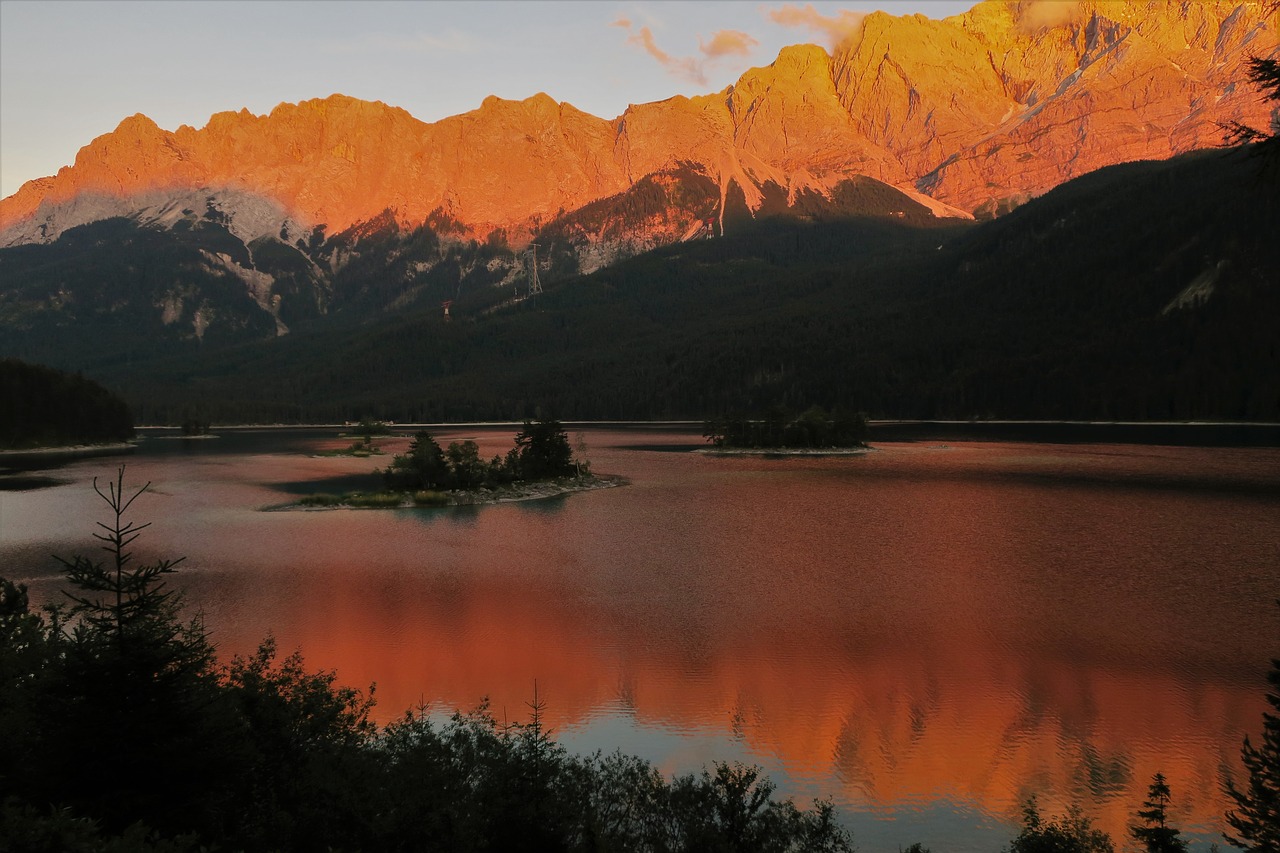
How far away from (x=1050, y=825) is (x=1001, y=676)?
Answer: 42.7 ft

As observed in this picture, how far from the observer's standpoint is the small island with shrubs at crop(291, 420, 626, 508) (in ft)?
283

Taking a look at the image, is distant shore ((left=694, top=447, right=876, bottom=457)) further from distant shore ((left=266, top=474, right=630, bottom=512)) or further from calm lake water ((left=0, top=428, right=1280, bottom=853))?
calm lake water ((left=0, top=428, right=1280, bottom=853))

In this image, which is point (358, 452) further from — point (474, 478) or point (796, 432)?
point (796, 432)

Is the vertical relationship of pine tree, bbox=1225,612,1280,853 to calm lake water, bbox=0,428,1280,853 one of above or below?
above

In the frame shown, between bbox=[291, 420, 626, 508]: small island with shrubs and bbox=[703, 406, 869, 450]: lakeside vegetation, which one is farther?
bbox=[703, 406, 869, 450]: lakeside vegetation

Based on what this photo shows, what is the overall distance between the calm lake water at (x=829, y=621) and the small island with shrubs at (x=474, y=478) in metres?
3.78

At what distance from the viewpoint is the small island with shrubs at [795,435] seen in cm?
14475

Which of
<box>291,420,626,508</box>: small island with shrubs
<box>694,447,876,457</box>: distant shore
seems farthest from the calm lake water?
<box>694,447,876,457</box>: distant shore

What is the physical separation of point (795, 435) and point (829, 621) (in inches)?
4263

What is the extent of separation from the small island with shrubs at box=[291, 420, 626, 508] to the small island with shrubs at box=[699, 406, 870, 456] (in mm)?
48917

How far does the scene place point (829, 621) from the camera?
134 feet

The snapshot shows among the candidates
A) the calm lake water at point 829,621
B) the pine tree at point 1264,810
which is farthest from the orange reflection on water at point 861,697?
the pine tree at point 1264,810

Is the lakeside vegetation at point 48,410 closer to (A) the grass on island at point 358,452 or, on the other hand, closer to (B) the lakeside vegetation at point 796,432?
(A) the grass on island at point 358,452

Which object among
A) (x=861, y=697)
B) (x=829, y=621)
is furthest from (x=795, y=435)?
(x=861, y=697)
